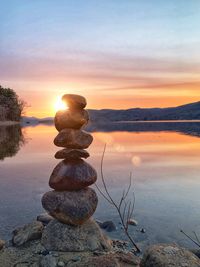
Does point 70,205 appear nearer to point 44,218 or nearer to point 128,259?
point 44,218

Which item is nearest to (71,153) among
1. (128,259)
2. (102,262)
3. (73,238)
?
(73,238)

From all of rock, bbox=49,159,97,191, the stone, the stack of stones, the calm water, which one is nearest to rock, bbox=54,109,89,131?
the stack of stones

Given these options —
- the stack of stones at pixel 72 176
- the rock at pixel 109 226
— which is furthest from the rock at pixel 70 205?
the rock at pixel 109 226

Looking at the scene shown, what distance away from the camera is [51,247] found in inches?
555

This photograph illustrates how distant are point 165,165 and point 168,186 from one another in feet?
35.7

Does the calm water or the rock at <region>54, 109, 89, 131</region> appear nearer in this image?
the rock at <region>54, 109, 89, 131</region>

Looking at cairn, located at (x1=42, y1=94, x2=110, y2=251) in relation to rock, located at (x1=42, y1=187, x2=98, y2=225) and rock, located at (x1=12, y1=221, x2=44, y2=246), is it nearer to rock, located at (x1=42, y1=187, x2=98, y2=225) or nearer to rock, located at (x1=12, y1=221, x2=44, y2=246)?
rock, located at (x1=42, y1=187, x2=98, y2=225)

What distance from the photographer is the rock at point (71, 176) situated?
1512 centimetres

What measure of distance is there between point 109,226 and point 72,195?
3.06 m

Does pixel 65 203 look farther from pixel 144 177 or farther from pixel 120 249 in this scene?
pixel 144 177

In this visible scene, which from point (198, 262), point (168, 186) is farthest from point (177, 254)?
point (168, 186)

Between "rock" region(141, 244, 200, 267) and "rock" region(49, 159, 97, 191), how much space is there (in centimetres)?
448

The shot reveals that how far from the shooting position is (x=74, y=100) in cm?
1536

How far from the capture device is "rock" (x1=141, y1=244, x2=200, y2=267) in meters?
11.3
